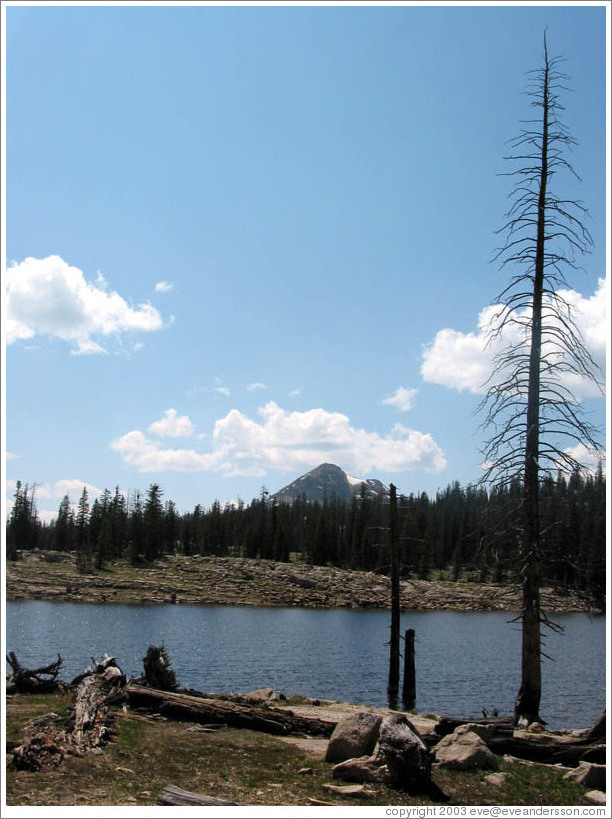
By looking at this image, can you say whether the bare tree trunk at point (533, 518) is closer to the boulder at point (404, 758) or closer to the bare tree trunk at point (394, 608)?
the boulder at point (404, 758)

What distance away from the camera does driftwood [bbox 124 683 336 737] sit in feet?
49.0

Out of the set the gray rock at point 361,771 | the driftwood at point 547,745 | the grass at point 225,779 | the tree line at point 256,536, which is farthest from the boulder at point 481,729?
the tree line at point 256,536

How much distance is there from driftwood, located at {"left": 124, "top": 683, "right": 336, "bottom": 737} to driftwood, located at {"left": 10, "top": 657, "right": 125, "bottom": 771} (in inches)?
49.5

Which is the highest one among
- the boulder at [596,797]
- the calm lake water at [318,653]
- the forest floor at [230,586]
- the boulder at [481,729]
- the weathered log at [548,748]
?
the boulder at [596,797]

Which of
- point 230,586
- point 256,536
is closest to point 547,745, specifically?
point 230,586

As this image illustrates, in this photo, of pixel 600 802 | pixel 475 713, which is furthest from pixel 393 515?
pixel 600 802

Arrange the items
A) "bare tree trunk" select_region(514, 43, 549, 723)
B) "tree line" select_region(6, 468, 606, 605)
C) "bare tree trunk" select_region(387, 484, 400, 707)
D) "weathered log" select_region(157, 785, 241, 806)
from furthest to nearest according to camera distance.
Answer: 1. "tree line" select_region(6, 468, 606, 605)
2. "bare tree trunk" select_region(387, 484, 400, 707)
3. "bare tree trunk" select_region(514, 43, 549, 723)
4. "weathered log" select_region(157, 785, 241, 806)

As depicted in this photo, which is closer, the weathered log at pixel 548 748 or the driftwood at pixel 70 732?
the driftwood at pixel 70 732

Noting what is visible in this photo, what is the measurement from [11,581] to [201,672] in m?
62.9

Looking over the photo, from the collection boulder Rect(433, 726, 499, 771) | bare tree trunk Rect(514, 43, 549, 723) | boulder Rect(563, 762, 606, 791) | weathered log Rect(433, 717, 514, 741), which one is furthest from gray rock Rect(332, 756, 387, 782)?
bare tree trunk Rect(514, 43, 549, 723)

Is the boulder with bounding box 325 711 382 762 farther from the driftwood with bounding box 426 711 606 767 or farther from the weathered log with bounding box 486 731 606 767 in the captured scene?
the weathered log with bounding box 486 731 606 767

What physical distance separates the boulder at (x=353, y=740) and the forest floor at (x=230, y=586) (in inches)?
2660

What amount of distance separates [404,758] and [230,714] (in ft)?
20.2

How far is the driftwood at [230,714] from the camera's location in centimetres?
1495
